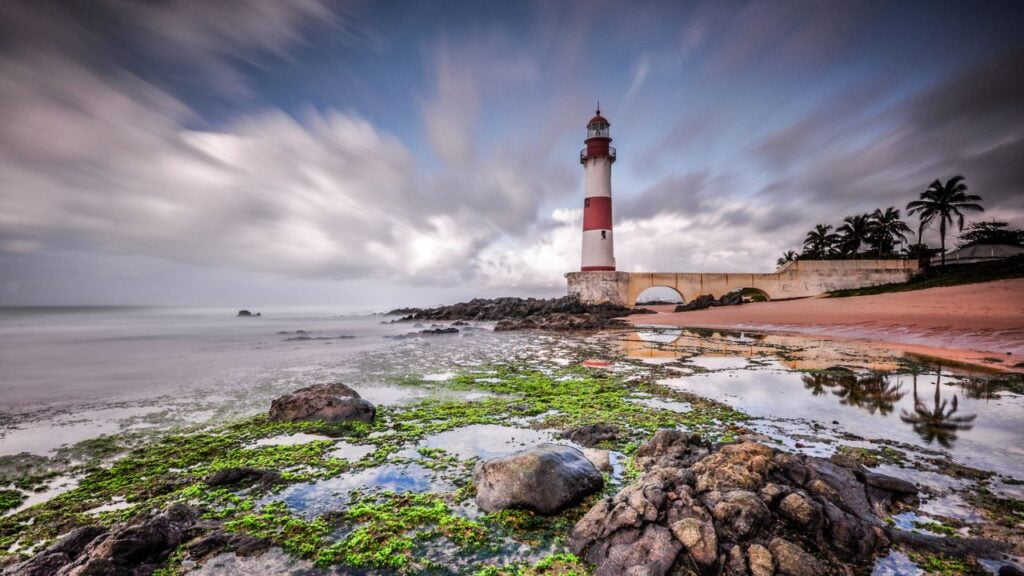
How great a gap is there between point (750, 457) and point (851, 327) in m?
21.0

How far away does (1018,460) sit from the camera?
452 centimetres

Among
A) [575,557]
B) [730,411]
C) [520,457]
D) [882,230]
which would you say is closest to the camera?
[575,557]

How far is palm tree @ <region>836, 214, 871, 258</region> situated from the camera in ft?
180

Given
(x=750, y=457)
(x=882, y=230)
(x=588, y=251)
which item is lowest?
(x=750, y=457)

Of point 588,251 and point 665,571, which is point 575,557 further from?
point 588,251

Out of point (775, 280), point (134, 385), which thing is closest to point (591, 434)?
point (134, 385)

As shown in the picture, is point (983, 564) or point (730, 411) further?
point (730, 411)

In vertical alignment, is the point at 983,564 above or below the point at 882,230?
below

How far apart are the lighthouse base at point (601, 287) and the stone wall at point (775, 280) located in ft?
0.29

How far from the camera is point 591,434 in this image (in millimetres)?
5430

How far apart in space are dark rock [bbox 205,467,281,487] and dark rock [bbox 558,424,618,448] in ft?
11.6

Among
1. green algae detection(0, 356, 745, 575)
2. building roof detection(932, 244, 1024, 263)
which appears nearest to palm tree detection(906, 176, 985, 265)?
building roof detection(932, 244, 1024, 263)

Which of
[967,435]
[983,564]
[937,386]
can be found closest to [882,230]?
[937,386]

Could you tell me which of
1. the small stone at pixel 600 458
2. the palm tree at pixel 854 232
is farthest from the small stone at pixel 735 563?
the palm tree at pixel 854 232
